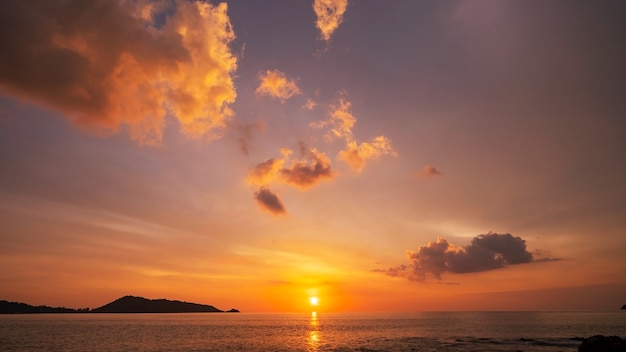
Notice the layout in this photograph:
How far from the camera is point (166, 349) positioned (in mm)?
87750

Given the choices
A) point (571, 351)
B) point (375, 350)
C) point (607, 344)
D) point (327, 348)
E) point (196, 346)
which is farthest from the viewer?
point (196, 346)

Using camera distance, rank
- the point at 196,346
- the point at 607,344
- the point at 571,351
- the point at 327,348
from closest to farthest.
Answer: the point at 607,344
the point at 571,351
the point at 327,348
the point at 196,346

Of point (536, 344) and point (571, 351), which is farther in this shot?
point (536, 344)

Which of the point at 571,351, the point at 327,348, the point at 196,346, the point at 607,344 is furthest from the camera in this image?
the point at 196,346

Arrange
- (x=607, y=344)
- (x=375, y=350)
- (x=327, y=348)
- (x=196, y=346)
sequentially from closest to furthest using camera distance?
(x=607, y=344), (x=375, y=350), (x=327, y=348), (x=196, y=346)

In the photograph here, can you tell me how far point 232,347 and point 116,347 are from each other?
27.8 m

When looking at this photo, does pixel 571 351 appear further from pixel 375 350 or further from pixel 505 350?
pixel 375 350

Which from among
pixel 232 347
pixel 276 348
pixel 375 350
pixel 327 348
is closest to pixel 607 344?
pixel 375 350

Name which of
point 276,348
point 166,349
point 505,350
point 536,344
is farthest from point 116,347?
point 536,344

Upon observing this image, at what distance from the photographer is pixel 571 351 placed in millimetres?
77500

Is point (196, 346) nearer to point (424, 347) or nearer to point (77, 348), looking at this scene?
point (77, 348)

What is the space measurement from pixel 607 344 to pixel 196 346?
86.0 m

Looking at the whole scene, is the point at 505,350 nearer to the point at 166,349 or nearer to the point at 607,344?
the point at 607,344

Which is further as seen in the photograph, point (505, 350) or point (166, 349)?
point (166, 349)
